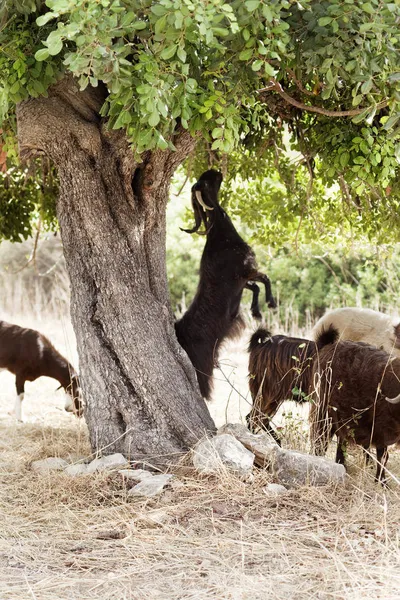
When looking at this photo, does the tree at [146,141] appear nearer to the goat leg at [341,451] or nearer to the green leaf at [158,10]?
the green leaf at [158,10]

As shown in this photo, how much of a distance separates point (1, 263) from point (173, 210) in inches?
212

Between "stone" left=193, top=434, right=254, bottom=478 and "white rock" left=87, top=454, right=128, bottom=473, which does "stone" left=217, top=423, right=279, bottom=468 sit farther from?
"white rock" left=87, top=454, right=128, bottom=473

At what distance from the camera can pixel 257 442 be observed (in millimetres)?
5348

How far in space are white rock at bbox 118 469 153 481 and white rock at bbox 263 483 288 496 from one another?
0.83 m

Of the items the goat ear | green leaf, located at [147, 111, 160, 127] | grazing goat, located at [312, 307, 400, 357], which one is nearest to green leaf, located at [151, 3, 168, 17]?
green leaf, located at [147, 111, 160, 127]

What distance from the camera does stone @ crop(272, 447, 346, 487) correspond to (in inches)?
199

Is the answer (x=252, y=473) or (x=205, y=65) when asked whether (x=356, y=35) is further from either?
(x=252, y=473)

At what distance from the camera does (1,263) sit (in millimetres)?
19312

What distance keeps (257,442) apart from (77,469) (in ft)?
4.36

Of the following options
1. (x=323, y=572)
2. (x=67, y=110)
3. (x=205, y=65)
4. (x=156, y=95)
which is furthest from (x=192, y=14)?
(x=323, y=572)

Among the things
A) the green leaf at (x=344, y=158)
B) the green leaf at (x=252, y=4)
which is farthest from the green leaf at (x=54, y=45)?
the green leaf at (x=344, y=158)

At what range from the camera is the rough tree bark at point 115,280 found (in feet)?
18.3

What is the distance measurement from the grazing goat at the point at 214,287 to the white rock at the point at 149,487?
1.74m

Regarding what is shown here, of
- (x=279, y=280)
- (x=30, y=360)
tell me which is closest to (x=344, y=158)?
(x=30, y=360)
